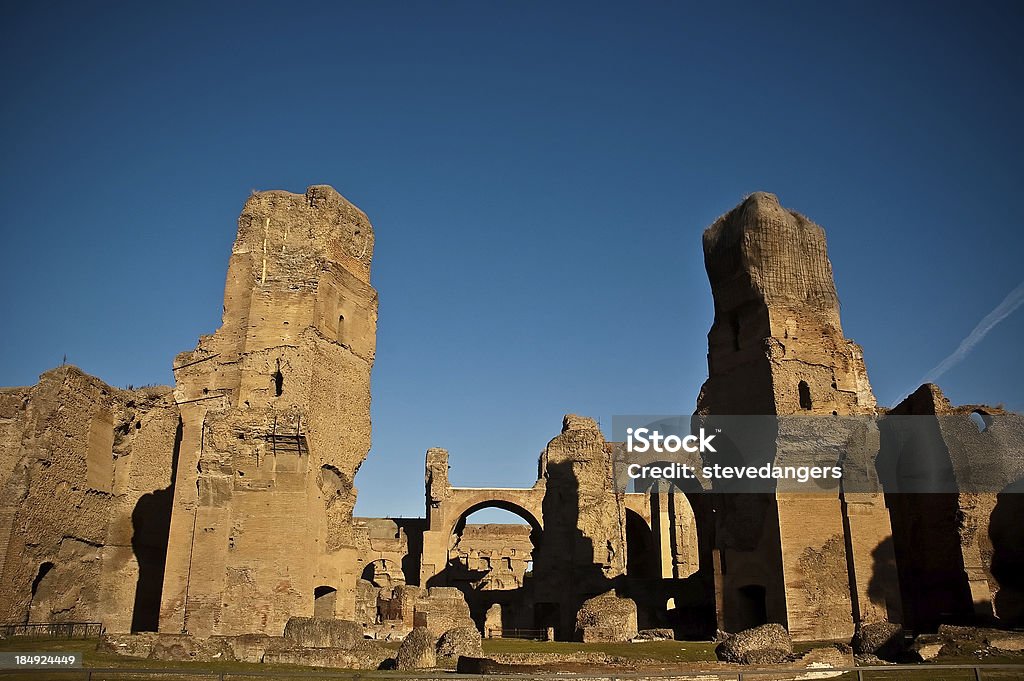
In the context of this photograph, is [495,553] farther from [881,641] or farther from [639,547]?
[881,641]

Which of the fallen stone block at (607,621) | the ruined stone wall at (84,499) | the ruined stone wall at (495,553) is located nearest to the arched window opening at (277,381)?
the ruined stone wall at (84,499)

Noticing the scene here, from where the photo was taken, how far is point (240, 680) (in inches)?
409

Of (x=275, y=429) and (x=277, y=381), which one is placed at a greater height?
(x=277, y=381)

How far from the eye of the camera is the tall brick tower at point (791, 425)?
60.4ft

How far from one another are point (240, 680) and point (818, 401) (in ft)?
46.1

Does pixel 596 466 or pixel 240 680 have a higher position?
pixel 596 466

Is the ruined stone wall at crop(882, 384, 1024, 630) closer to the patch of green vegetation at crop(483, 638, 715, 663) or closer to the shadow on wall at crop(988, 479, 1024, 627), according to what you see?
the shadow on wall at crop(988, 479, 1024, 627)

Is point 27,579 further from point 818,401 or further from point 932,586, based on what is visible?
point 932,586

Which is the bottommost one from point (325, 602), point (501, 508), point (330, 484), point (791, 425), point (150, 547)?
point (325, 602)

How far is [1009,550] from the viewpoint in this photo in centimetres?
1955

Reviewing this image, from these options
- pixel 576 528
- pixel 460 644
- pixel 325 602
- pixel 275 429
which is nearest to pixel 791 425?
pixel 576 528

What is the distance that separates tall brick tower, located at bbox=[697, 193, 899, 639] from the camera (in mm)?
18422

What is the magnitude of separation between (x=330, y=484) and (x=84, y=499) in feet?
20.1

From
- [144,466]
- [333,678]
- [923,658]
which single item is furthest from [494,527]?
[333,678]
